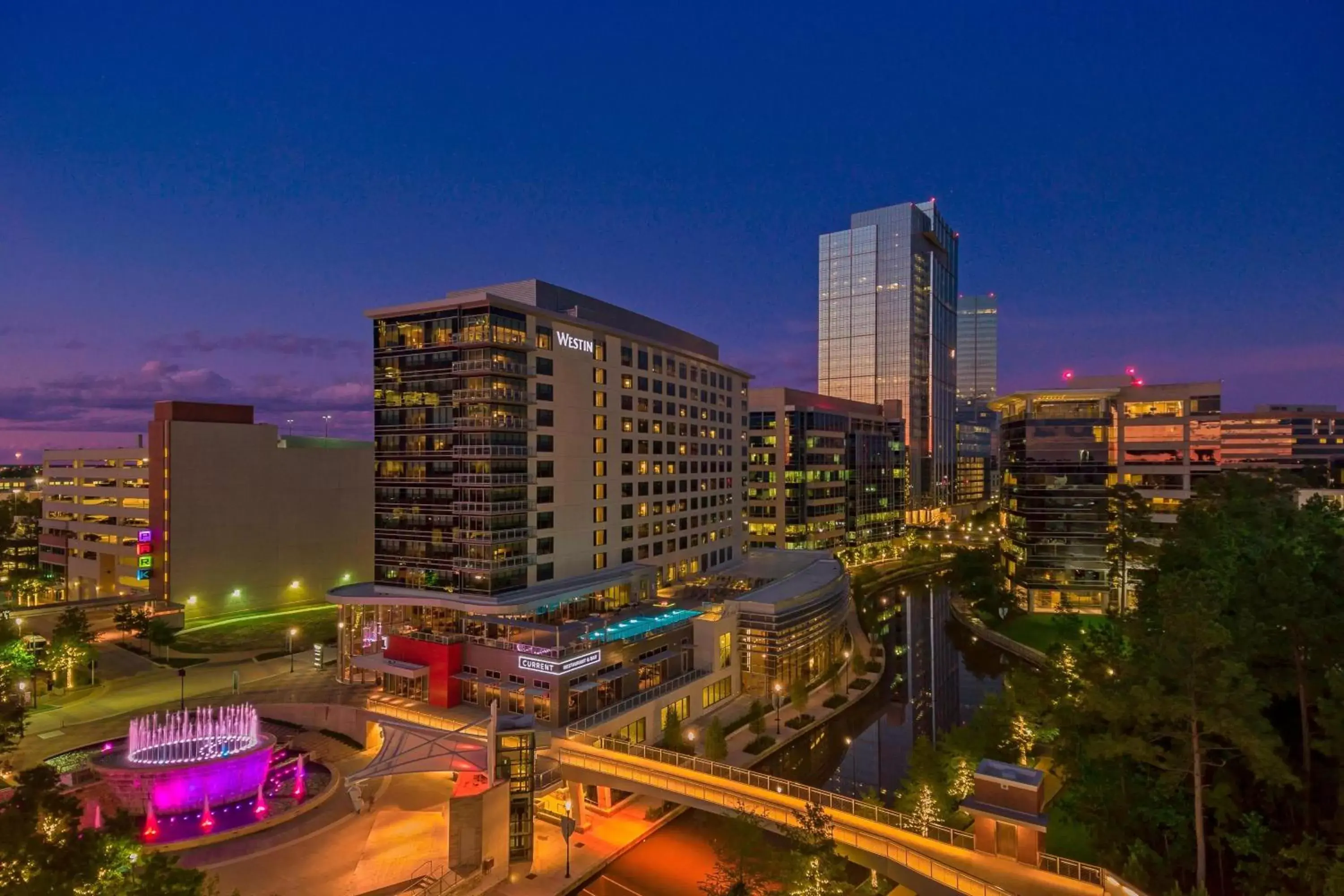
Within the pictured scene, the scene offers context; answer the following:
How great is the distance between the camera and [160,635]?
6141cm

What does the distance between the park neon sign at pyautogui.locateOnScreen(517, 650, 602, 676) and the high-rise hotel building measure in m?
6.59

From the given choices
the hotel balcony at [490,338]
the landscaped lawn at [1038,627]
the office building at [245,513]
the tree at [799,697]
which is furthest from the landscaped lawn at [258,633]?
the landscaped lawn at [1038,627]

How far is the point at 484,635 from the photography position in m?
48.8

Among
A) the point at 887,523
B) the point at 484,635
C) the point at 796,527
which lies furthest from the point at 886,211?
the point at 484,635

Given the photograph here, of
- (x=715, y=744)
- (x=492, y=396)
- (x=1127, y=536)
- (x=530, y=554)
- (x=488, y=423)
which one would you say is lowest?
(x=715, y=744)

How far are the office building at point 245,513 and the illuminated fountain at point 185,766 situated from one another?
4229 centimetres

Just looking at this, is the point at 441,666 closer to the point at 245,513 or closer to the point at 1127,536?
the point at 245,513

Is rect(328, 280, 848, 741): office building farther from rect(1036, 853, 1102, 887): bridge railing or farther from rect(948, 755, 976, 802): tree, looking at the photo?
rect(1036, 853, 1102, 887): bridge railing

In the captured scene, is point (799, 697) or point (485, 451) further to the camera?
point (799, 697)

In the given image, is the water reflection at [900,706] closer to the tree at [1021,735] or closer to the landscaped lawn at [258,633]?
the tree at [1021,735]

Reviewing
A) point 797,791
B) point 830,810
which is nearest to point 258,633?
point 797,791

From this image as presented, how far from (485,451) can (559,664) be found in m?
15.5

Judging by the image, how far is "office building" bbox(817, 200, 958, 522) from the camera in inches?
6905

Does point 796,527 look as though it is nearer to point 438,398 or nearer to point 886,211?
point 438,398
